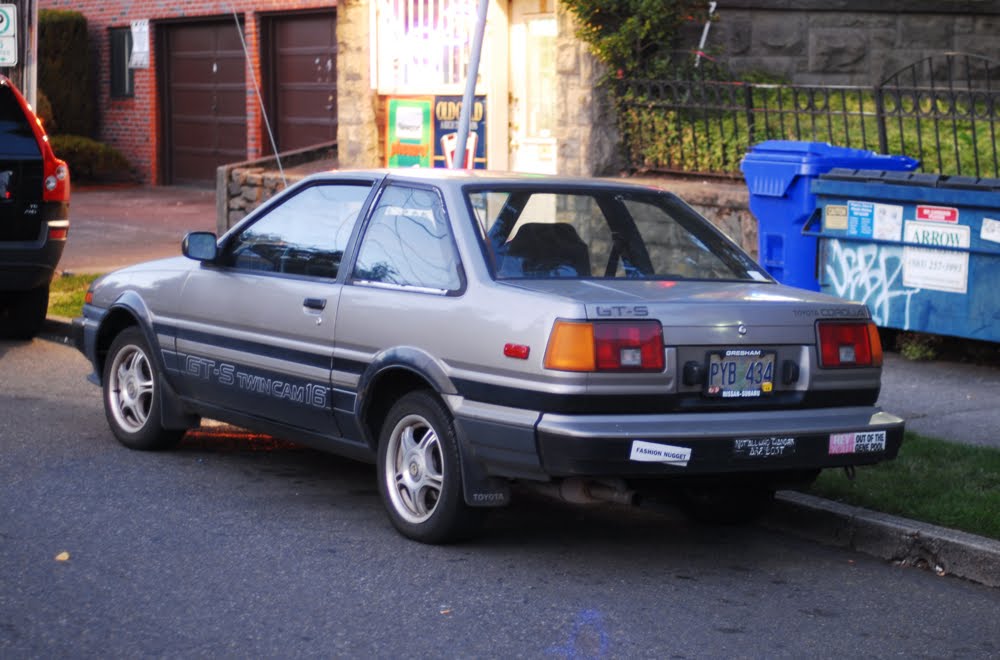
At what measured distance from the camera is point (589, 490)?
5625 millimetres

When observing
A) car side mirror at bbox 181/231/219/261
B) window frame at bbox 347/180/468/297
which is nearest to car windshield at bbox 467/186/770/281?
window frame at bbox 347/180/468/297

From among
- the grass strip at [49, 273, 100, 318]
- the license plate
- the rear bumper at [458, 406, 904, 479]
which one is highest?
the license plate

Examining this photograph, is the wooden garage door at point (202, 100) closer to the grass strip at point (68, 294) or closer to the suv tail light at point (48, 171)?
the grass strip at point (68, 294)

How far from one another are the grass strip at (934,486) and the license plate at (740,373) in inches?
41.7

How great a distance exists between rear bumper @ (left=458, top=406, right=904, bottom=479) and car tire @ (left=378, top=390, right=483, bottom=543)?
0.16 meters

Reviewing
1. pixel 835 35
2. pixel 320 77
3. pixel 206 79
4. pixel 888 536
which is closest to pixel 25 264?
pixel 888 536

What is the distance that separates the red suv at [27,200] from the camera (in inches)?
416

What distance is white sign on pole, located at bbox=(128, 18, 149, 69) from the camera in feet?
80.4

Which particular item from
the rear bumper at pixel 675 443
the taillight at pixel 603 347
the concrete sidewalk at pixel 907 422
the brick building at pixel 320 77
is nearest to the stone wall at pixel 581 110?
the brick building at pixel 320 77

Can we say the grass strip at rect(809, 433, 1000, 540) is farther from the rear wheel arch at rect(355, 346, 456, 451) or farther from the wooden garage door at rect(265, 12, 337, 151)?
the wooden garage door at rect(265, 12, 337, 151)

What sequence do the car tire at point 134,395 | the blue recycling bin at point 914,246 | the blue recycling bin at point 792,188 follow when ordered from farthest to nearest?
the blue recycling bin at point 792,188 → the blue recycling bin at point 914,246 → the car tire at point 134,395

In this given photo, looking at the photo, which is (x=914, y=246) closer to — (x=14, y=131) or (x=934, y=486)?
(x=934, y=486)

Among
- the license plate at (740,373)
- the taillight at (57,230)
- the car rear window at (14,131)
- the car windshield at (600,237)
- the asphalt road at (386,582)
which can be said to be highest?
the car rear window at (14,131)

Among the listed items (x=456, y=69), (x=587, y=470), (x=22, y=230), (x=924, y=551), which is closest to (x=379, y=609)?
(x=587, y=470)
